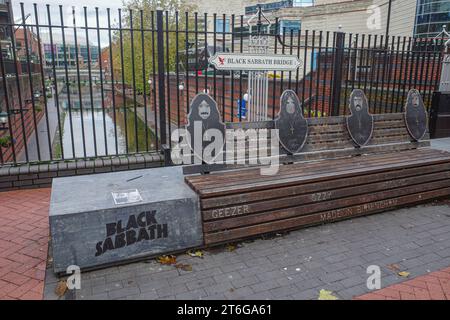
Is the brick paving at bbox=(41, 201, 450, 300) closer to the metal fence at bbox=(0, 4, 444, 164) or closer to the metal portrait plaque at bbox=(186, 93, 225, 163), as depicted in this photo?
the metal portrait plaque at bbox=(186, 93, 225, 163)

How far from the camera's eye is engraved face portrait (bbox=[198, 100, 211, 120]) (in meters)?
4.20

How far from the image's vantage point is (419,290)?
3064mm

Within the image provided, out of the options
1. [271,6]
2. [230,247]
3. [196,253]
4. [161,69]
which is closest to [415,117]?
[230,247]

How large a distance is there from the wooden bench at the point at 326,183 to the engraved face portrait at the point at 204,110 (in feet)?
1.35

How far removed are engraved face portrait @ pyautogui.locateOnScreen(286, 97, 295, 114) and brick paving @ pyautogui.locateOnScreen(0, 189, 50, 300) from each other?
3214 millimetres

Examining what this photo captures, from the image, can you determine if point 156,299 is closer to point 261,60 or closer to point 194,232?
point 194,232

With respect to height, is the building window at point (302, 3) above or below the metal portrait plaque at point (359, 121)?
above

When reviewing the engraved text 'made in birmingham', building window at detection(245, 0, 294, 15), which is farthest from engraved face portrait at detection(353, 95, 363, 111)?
building window at detection(245, 0, 294, 15)

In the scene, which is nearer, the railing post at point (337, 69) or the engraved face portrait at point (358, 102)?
the engraved face portrait at point (358, 102)

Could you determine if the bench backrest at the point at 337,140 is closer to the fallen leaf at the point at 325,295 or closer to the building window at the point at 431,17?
the fallen leaf at the point at 325,295

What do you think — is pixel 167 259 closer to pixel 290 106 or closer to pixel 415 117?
pixel 290 106

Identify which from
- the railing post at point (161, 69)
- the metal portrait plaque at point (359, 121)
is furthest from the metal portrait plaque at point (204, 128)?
the metal portrait plaque at point (359, 121)

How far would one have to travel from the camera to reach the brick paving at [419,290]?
2965mm
